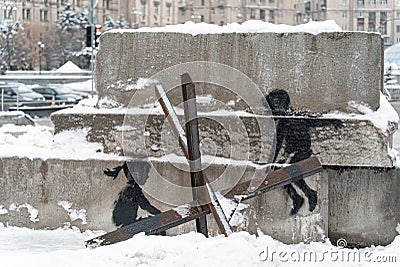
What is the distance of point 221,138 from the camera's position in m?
5.67

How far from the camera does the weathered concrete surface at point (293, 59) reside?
5492mm

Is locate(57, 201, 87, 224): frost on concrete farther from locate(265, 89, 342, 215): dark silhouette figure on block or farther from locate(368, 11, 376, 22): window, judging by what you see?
locate(368, 11, 376, 22): window

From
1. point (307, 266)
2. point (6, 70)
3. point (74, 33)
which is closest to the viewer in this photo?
point (307, 266)

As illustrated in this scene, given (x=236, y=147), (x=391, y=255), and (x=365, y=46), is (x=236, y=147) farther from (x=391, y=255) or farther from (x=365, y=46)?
(x=391, y=255)

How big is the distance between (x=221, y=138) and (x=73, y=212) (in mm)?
1246

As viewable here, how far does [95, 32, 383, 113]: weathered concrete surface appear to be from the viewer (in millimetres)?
5492

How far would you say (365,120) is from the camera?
5.44 meters

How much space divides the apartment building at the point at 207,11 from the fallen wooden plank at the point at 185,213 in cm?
9383

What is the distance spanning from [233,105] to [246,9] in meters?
129

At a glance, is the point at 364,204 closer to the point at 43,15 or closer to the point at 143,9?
the point at 43,15

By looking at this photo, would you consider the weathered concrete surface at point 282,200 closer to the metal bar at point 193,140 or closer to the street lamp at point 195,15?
the metal bar at point 193,140

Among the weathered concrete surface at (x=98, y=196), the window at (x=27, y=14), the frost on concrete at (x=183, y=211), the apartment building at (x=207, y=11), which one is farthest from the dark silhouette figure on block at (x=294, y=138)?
the window at (x=27, y=14)

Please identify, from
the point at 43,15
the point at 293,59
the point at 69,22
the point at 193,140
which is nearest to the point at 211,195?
the point at 193,140

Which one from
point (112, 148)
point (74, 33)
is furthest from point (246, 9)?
point (112, 148)
